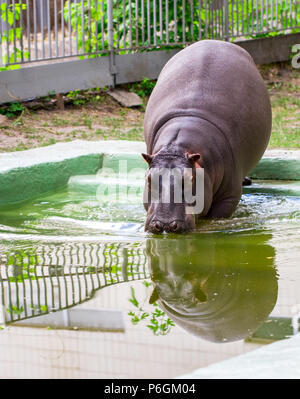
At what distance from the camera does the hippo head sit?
456 cm

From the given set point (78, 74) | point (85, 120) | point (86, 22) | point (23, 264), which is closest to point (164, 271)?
point (23, 264)

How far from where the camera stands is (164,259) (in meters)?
4.09

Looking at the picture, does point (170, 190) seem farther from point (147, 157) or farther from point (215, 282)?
point (215, 282)

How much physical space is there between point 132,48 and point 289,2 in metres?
3.35

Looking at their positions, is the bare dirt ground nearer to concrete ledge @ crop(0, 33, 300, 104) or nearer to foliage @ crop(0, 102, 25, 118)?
foliage @ crop(0, 102, 25, 118)

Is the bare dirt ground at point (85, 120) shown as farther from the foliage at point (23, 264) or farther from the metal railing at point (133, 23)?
the foliage at point (23, 264)

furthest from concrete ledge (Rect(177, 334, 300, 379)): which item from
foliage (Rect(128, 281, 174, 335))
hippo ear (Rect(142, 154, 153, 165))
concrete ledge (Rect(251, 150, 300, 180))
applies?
concrete ledge (Rect(251, 150, 300, 180))

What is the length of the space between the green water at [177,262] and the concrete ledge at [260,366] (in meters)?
0.39

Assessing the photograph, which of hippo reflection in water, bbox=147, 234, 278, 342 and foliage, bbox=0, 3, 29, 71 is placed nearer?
hippo reflection in water, bbox=147, 234, 278, 342

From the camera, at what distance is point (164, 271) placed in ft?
12.6

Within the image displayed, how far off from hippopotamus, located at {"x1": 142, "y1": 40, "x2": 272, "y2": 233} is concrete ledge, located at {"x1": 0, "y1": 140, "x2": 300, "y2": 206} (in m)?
0.90

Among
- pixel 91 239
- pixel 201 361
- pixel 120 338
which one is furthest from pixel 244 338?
pixel 91 239

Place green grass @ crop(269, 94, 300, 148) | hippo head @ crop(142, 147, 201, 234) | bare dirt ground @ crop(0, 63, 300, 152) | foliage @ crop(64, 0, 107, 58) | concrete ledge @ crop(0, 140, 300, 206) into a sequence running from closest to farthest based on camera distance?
hippo head @ crop(142, 147, 201, 234)
concrete ledge @ crop(0, 140, 300, 206)
green grass @ crop(269, 94, 300, 148)
bare dirt ground @ crop(0, 63, 300, 152)
foliage @ crop(64, 0, 107, 58)
